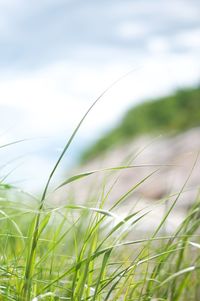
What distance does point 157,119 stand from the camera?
15141mm

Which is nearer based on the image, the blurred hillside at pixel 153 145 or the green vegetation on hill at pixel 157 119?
the blurred hillside at pixel 153 145

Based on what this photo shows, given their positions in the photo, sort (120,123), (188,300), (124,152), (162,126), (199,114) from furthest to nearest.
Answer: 1. (120,123)
2. (162,126)
3. (124,152)
4. (199,114)
5. (188,300)

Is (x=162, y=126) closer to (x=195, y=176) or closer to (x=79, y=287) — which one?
(x=195, y=176)

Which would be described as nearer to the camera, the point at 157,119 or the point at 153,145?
the point at 153,145

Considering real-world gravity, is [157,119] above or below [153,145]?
above

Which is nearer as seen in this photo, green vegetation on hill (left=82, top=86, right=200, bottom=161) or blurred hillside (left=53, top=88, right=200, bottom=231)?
blurred hillside (left=53, top=88, right=200, bottom=231)

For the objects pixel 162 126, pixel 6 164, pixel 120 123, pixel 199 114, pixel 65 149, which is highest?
pixel 120 123

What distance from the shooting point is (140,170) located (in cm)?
1133

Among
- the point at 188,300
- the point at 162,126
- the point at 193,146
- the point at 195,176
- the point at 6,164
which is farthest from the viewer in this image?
the point at 162,126

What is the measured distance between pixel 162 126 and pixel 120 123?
→ 6.24ft

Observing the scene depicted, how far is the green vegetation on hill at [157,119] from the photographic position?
43.1ft

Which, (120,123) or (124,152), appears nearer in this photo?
(124,152)

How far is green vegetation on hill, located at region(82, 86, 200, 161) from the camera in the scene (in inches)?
517

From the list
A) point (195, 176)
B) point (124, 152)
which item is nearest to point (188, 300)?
point (195, 176)
